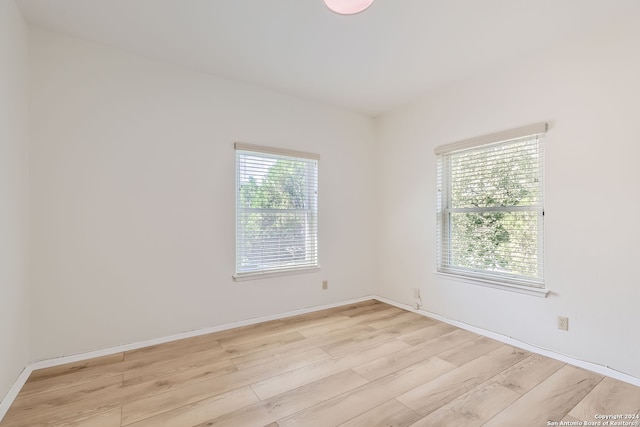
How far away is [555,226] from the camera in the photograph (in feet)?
8.05

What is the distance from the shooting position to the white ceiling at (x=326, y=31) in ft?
6.57

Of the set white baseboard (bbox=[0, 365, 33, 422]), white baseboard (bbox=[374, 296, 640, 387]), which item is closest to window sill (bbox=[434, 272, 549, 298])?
white baseboard (bbox=[374, 296, 640, 387])

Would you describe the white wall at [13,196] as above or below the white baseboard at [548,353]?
above

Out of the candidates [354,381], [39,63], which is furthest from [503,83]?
[39,63]

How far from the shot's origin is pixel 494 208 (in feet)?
9.45

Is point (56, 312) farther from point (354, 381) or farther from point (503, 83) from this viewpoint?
point (503, 83)

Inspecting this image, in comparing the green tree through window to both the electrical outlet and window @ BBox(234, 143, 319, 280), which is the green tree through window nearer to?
window @ BBox(234, 143, 319, 280)

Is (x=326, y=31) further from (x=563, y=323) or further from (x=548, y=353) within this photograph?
(x=548, y=353)

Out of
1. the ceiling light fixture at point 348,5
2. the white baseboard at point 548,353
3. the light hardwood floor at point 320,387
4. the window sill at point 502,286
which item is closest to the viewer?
the light hardwood floor at point 320,387

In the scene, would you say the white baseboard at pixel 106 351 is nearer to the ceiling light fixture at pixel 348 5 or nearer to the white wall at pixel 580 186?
the white wall at pixel 580 186

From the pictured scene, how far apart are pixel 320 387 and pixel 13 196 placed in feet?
8.00

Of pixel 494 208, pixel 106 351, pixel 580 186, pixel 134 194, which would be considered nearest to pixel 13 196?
pixel 134 194

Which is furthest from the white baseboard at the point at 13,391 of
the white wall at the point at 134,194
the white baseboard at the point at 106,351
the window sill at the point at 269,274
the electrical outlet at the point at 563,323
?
the electrical outlet at the point at 563,323

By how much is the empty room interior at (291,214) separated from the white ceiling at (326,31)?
2 centimetres
